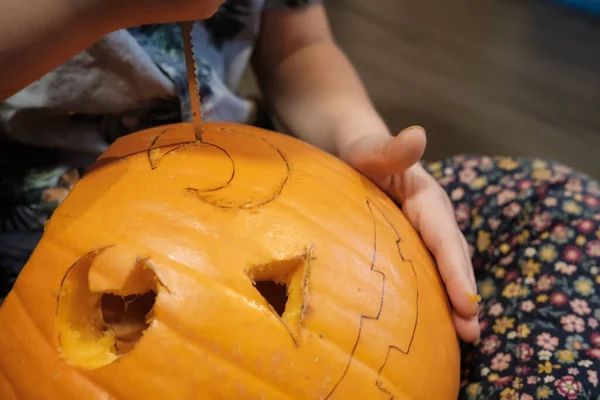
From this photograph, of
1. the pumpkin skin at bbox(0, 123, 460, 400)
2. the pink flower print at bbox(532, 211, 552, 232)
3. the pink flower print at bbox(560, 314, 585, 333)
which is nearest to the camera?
the pumpkin skin at bbox(0, 123, 460, 400)

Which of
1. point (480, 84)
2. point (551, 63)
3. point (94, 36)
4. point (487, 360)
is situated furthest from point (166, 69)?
point (551, 63)

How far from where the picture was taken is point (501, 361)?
26.3 inches

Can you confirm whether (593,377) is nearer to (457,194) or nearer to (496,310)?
(496,310)

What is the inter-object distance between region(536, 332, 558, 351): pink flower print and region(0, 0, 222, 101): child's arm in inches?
21.1

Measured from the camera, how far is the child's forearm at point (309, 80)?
0.84 meters

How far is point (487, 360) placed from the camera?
682mm

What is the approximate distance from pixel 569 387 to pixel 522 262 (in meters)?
0.21

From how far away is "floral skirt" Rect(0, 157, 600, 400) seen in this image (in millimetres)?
648

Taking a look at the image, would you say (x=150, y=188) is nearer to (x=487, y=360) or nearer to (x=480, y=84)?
(x=487, y=360)

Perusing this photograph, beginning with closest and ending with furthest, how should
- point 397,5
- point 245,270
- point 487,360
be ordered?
1. point 245,270
2. point 487,360
3. point 397,5

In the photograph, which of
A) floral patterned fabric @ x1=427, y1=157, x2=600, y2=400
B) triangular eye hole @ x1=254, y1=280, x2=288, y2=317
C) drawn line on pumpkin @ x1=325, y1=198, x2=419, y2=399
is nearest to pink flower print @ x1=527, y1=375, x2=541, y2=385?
floral patterned fabric @ x1=427, y1=157, x2=600, y2=400

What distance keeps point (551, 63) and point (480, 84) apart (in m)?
0.31

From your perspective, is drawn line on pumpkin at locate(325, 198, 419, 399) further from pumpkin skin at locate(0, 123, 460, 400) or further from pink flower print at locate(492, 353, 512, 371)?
pink flower print at locate(492, 353, 512, 371)

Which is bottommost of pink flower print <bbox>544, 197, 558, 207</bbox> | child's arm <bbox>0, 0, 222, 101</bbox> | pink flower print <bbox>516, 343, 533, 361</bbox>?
pink flower print <bbox>516, 343, 533, 361</bbox>
